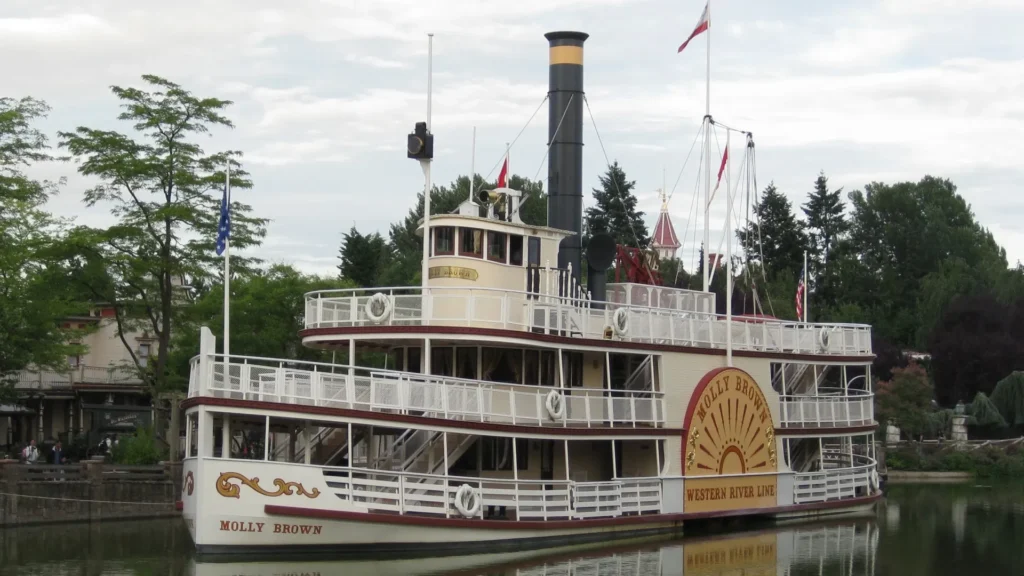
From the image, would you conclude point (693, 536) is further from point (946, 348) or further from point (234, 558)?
point (946, 348)

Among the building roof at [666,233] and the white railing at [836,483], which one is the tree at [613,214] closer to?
the building roof at [666,233]

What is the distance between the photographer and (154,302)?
42.8 m

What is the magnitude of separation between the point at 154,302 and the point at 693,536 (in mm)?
18498

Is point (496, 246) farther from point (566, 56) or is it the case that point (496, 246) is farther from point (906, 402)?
point (906, 402)

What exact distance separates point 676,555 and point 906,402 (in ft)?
104

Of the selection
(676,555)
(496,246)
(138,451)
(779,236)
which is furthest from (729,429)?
(779,236)

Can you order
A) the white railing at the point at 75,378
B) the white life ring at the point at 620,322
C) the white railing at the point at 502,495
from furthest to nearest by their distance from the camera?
→ the white railing at the point at 75,378
the white life ring at the point at 620,322
the white railing at the point at 502,495

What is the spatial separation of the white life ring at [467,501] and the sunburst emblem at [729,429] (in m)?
6.41

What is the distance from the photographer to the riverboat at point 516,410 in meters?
26.4

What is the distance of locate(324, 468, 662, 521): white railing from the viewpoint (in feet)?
88.3

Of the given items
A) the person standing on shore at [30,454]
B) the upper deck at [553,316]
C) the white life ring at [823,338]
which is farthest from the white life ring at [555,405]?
the person standing on shore at [30,454]

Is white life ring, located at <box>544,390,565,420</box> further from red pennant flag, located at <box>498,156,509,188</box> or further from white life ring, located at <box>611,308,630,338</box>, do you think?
red pennant flag, located at <box>498,156,509,188</box>

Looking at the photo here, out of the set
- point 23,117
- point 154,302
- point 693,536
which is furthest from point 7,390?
point 693,536

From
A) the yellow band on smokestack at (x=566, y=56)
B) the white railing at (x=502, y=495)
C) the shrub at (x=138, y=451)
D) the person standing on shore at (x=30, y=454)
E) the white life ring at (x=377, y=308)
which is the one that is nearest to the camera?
the white railing at (x=502, y=495)
